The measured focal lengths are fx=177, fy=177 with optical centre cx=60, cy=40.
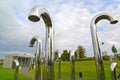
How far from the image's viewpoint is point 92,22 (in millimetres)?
1706

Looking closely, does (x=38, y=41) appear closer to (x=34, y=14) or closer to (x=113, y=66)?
(x=34, y=14)

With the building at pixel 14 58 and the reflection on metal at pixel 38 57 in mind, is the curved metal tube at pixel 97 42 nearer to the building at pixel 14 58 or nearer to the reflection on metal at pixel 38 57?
the reflection on metal at pixel 38 57

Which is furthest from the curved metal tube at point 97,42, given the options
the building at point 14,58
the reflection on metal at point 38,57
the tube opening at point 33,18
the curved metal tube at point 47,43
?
the building at point 14,58

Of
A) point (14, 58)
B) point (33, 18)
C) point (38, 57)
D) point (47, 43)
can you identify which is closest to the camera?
point (33, 18)

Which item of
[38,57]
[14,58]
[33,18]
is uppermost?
[14,58]

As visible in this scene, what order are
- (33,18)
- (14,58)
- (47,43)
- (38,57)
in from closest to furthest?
1. (33,18)
2. (47,43)
3. (38,57)
4. (14,58)

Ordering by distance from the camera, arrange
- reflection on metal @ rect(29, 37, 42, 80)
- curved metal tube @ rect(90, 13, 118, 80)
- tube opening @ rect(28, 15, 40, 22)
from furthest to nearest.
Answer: reflection on metal @ rect(29, 37, 42, 80) < curved metal tube @ rect(90, 13, 118, 80) < tube opening @ rect(28, 15, 40, 22)

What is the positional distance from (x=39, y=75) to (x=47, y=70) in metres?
0.66

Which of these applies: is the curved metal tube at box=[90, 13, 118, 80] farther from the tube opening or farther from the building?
the building

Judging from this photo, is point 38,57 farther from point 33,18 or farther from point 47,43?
point 33,18

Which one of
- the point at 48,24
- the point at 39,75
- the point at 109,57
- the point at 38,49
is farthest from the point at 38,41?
the point at 109,57

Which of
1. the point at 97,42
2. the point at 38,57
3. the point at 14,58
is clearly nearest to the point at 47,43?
the point at 97,42

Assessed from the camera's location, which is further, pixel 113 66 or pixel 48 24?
pixel 113 66

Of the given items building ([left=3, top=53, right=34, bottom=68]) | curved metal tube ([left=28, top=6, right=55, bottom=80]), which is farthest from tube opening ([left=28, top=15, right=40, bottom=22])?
building ([left=3, top=53, right=34, bottom=68])
